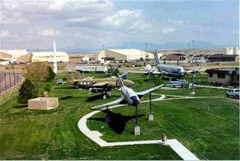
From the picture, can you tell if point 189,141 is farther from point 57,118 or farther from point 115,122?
point 57,118

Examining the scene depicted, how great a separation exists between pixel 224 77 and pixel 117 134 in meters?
42.1

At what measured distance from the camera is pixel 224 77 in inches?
2643

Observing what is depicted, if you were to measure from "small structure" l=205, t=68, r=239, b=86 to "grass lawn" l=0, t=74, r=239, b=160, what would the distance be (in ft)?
58.5

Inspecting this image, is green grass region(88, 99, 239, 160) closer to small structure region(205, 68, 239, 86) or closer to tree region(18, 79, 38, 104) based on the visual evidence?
tree region(18, 79, 38, 104)

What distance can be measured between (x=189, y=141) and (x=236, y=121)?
33.1ft

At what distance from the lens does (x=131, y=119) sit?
3894cm

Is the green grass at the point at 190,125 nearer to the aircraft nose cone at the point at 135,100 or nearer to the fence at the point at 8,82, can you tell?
the aircraft nose cone at the point at 135,100

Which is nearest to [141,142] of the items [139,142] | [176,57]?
[139,142]

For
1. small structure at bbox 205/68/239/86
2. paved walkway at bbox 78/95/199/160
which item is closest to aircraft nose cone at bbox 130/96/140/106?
paved walkway at bbox 78/95/199/160

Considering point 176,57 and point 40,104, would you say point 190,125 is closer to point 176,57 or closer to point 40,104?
Answer: point 40,104

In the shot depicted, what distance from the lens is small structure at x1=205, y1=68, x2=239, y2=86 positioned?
64.6m

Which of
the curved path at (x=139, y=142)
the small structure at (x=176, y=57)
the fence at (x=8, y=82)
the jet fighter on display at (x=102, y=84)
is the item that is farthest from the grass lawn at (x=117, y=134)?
the small structure at (x=176, y=57)

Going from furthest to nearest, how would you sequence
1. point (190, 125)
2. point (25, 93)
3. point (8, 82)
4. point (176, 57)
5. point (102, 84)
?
point (176, 57)
point (8, 82)
point (102, 84)
point (25, 93)
point (190, 125)

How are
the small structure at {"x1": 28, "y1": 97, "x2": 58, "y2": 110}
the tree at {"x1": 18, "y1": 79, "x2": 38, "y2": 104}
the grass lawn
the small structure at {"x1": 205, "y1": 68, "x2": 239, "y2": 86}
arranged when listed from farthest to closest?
the small structure at {"x1": 205, "y1": 68, "x2": 239, "y2": 86}
the tree at {"x1": 18, "y1": 79, "x2": 38, "y2": 104}
the small structure at {"x1": 28, "y1": 97, "x2": 58, "y2": 110}
the grass lawn
